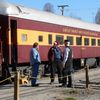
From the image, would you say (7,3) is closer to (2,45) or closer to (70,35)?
(2,45)

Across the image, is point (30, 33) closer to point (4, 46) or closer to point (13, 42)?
point (13, 42)

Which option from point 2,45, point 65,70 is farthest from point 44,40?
point 65,70

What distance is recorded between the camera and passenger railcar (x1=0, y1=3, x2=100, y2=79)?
21.8m

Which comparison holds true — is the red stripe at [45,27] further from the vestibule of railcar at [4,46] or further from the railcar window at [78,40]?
the vestibule of railcar at [4,46]

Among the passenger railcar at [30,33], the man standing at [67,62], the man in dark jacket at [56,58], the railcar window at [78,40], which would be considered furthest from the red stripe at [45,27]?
the man standing at [67,62]

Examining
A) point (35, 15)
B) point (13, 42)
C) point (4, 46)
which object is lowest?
point (4, 46)

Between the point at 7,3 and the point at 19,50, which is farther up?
the point at 7,3

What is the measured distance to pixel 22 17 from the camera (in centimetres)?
2298

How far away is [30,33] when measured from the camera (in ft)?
78.5

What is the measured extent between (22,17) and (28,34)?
3.73 ft

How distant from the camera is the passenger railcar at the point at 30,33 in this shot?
71.5ft

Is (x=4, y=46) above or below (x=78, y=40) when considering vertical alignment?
below

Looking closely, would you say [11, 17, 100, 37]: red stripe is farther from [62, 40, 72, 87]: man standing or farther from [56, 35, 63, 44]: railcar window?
[62, 40, 72, 87]: man standing

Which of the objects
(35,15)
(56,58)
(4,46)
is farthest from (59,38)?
(56,58)
